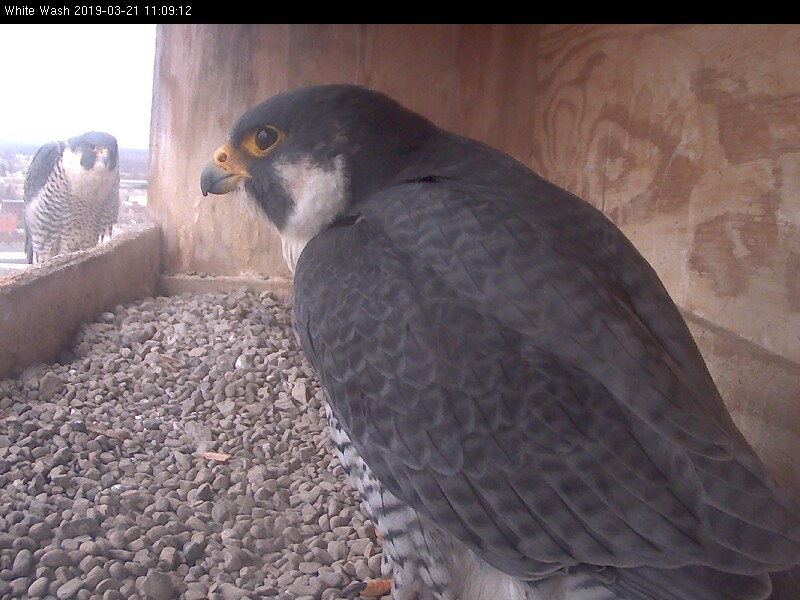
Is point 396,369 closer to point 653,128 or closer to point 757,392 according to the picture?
point 757,392

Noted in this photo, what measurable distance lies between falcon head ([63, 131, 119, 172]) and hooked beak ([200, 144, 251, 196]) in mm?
693

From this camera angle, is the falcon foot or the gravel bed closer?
the gravel bed

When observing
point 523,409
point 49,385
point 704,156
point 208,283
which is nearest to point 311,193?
point 523,409

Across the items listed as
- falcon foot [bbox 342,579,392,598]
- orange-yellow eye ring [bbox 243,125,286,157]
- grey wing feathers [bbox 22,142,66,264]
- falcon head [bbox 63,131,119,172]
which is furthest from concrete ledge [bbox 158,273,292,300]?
falcon foot [bbox 342,579,392,598]

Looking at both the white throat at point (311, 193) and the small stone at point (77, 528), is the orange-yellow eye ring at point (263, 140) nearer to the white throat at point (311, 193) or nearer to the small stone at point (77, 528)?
the white throat at point (311, 193)

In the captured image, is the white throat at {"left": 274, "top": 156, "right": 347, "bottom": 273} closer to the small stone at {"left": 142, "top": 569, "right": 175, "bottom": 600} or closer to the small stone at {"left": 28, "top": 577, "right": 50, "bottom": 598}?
the small stone at {"left": 142, "top": 569, "right": 175, "bottom": 600}

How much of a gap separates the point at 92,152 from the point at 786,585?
304cm

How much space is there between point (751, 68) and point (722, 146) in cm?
26

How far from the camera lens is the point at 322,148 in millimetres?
2125

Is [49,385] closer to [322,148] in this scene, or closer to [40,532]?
[40,532]

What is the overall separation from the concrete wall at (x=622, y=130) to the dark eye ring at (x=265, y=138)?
0.99 m

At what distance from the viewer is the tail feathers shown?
1.44 metres

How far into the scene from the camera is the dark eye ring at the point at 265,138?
2.23 meters

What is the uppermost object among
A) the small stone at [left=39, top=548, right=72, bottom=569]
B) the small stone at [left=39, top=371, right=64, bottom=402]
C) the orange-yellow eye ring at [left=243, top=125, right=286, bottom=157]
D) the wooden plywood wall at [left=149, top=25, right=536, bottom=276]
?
the wooden plywood wall at [left=149, top=25, right=536, bottom=276]
